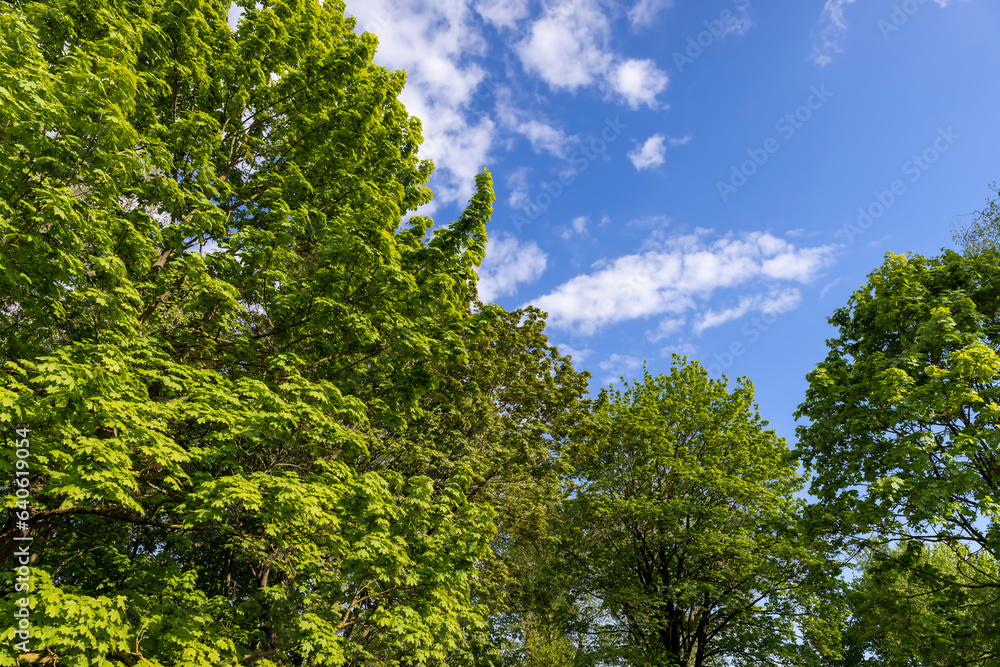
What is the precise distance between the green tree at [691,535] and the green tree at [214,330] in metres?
11.5

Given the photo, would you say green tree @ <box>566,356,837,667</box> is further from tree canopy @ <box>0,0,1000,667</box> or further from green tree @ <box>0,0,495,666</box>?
green tree @ <box>0,0,495,666</box>

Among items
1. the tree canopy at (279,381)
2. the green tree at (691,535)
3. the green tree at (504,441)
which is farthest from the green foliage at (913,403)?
the green tree at (504,441)

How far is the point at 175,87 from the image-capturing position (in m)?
10.3

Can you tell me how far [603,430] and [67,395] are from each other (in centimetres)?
1795

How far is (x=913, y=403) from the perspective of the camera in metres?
11.2

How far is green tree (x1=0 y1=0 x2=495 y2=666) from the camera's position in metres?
6.74

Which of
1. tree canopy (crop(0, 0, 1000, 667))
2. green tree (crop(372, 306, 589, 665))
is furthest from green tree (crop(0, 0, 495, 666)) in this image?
green tree (crop(372, 306, 589, 665))

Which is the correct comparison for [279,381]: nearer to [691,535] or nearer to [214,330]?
[214,330]

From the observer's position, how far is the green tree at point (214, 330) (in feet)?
22.1

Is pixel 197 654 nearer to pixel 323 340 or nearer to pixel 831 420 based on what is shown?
pixel 323 340

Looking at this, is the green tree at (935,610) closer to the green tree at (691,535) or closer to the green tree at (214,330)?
the green tree at (691,535)

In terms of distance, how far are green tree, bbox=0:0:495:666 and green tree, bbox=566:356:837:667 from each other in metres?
11.5

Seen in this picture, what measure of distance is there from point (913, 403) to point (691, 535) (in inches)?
452

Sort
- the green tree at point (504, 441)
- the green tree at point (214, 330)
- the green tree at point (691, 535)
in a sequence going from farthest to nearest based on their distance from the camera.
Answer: the green tree at point (691, 535)
the green tree at point (504, 441)
the green tree at point (214, 330)
